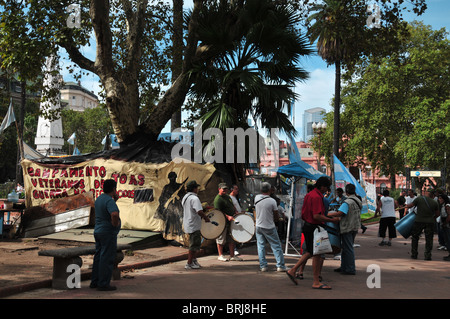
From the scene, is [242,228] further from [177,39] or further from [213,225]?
[177,39]

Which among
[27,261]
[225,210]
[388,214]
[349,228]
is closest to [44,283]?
[27,261]

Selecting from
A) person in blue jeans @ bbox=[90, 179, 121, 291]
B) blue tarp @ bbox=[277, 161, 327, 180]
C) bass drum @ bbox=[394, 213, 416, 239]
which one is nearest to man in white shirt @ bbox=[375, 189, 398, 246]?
bass drum @ bbox=[394, 213, 416, 239]

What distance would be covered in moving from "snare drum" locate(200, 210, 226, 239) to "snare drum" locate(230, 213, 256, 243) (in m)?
0.33

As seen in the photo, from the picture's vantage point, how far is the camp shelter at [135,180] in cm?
1227

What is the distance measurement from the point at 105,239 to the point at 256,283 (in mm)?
2683

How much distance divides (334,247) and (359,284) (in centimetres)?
89

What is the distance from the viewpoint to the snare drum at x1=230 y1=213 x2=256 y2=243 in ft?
33.3

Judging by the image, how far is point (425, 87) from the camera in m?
40.3

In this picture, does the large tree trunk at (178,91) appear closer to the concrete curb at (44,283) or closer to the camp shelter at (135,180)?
the camp shelter at (135,180)

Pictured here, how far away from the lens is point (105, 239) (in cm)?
689

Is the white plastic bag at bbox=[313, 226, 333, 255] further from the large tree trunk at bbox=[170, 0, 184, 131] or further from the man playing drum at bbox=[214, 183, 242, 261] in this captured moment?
the large tree trunk at bbox=[170, 0, 184, 131]

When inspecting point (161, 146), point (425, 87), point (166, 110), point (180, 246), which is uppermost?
point (425, 87)

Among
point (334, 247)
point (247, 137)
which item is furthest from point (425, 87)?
point (334, 247)
